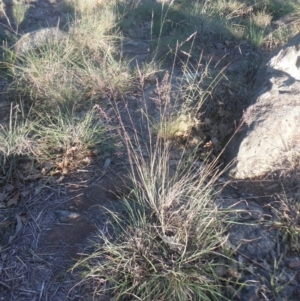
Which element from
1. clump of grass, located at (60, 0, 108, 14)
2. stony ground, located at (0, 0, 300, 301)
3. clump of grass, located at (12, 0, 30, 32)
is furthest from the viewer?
clump of grass, located at (60, 0, 108, 14)

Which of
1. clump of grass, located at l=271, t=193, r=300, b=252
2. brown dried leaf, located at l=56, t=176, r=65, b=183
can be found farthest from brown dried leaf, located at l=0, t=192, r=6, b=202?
clump of grass, located at l=271, t=193, r=300, b=252

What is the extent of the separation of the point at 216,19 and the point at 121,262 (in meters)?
4.85

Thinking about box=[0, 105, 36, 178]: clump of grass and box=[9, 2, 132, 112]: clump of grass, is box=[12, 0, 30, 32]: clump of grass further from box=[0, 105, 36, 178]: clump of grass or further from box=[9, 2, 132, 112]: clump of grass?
box=[0, 105, 36, 178]: clump of grass

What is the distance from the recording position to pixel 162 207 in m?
3.11

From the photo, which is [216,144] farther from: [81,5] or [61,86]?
[81,5]

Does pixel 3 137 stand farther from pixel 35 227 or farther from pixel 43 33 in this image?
pixel 43 33

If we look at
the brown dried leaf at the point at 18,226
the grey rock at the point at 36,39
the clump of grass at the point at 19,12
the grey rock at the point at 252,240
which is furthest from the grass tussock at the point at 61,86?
the clump of grass at the point at 19,12

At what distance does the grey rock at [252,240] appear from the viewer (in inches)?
125

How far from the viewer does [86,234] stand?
3352 millimetres

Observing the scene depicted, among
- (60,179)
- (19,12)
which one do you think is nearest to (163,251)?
(60,179)

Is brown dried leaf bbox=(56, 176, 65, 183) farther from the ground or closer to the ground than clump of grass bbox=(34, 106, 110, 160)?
closer to the ground

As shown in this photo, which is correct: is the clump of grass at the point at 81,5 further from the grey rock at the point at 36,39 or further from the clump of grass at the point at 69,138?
the clump of grass at the point at 69,138

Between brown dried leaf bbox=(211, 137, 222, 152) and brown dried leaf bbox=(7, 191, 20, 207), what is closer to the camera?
brown dried leaf bbox=(7, 191, 20, 207)

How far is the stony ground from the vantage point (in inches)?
118
